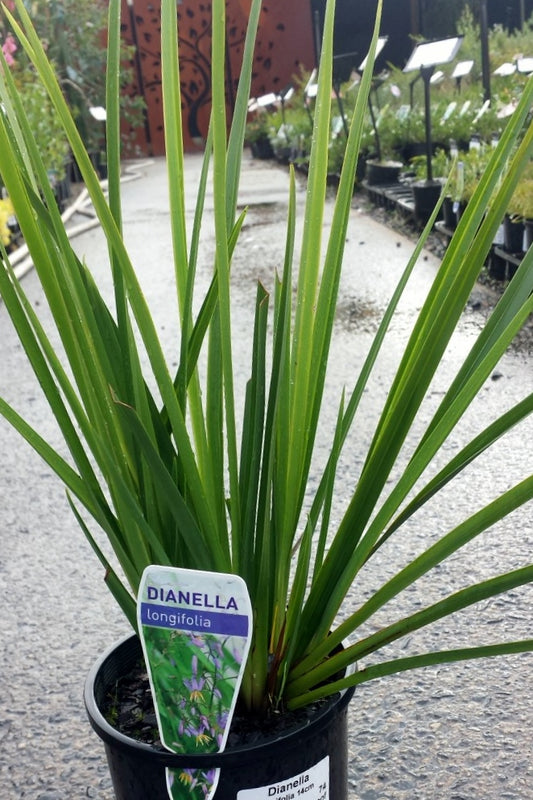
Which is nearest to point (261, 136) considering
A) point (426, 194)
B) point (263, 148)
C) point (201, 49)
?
point (263, 148)

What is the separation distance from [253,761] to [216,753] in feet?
0.12

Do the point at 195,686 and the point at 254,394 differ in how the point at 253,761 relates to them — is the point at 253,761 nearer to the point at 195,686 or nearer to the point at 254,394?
the point at 195,686

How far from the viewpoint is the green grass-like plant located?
0.60m

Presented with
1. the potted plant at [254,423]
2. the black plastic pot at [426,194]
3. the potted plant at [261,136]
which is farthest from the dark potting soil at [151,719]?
the potted plant at [261,136]

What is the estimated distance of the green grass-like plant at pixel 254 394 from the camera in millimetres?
601

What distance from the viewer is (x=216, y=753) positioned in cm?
65

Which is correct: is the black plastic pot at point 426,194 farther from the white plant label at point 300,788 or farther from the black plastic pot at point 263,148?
the black plastic pot at point 263,148

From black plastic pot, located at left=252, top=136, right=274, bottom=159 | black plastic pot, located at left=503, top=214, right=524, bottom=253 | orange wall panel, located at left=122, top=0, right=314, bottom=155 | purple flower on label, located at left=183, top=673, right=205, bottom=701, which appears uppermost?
orange wall panel, located at left=122, top=0, right=314, bottom=155

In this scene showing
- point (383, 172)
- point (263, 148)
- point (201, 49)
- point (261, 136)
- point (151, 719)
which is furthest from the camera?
point (201, 49)

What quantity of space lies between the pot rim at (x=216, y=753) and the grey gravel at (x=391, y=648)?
1.41ft

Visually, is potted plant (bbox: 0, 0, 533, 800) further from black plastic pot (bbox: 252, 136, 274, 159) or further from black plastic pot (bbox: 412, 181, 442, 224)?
black plastic pot (bbox: 252, 136, 274, 159)

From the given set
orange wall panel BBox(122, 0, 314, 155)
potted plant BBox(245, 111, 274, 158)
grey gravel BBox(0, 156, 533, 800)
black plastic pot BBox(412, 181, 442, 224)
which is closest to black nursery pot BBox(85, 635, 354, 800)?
grey gravel BBox(0, 156, 533, 800)

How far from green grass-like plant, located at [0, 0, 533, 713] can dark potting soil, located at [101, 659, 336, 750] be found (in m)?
0.02

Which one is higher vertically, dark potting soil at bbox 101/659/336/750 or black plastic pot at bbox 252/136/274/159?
black plastic pot at bbox 252/136/274/159
